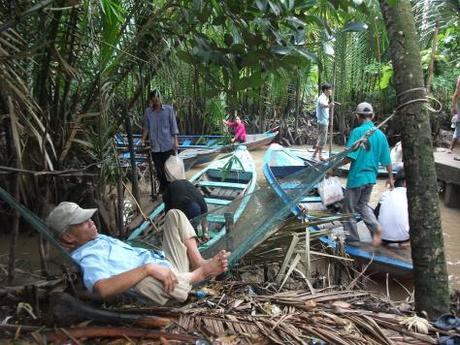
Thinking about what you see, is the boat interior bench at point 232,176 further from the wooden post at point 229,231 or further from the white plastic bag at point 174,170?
the wooden post at point 229,231

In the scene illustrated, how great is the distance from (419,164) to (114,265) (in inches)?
55.8

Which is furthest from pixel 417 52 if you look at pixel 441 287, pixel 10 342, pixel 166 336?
pixel 10 342

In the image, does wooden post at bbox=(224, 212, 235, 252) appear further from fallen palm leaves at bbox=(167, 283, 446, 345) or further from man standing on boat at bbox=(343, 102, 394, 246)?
man standing on boat at bbox=(343, 102, 394, 246)

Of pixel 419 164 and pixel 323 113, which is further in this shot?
pixel 323 113

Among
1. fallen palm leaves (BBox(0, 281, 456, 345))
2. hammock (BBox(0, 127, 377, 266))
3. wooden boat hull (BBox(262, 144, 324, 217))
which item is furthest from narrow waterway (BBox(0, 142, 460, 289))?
fallen palm leaves (BBox(0, 281, 456, 345))

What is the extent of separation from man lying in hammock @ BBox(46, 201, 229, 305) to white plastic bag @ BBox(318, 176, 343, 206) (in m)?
2.73

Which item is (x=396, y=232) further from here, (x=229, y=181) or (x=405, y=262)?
(x=229, y=181)

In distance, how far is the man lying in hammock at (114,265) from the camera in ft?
6.19

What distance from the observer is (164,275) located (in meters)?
1.96

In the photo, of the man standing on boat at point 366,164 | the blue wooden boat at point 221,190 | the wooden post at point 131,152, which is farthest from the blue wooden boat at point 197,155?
the man standing on boat at point 366,164

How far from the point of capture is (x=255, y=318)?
204 cm

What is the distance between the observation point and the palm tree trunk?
83.6 inches

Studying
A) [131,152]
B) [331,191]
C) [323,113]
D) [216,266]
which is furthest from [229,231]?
[323,113]

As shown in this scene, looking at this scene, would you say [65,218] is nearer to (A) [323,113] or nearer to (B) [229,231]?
(B) [229,231]
